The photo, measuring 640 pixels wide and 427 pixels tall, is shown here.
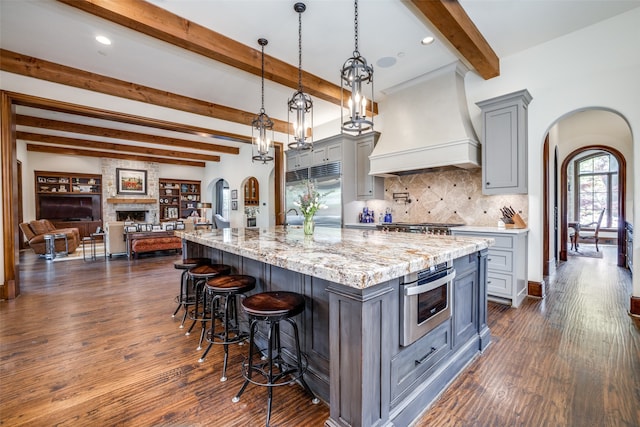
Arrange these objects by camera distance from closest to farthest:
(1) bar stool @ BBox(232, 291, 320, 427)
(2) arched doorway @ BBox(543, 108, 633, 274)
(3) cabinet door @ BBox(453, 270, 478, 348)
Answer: (1) bar stool @ BBox(232, 291, 320, 427) → (3) cabinet door @ BBox(453, 270, 478, 348) → (2) arched doorway @ BBox(543, 108, 633, 274)

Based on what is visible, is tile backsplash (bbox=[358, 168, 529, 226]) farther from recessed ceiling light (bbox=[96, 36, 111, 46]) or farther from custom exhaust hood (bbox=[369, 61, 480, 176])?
recessed ceiling light (bbox=[96, 36, 111, 46])

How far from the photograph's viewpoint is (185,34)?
114 inches

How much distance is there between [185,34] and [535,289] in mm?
5120

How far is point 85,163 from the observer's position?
32.0 feet

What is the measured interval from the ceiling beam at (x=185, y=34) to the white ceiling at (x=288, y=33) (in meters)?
0.09

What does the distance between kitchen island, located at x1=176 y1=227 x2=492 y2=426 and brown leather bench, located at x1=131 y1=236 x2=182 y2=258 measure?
221 inches

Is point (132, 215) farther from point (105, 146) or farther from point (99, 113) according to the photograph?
point (99, 113)

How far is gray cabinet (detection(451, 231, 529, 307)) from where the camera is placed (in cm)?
323

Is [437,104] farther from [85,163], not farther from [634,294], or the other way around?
[85,163]

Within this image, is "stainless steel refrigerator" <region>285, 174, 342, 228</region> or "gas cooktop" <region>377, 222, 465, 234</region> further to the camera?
"stainless steel refrigerator" <region>285, 174, 342, 228</region>

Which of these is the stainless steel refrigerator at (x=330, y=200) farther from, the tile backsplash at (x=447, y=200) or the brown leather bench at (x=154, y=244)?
the brown leather bench at (x=154, y=244)

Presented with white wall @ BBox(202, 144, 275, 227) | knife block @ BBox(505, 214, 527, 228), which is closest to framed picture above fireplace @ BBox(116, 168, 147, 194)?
white wall @ BBox(202, 144, 275, 227)

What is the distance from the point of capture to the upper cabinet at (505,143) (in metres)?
3.41

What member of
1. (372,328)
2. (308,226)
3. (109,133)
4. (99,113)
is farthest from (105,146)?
(372,328)
